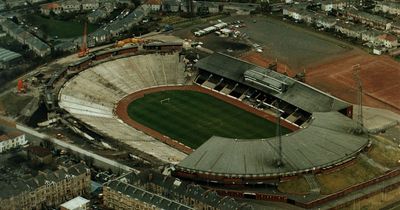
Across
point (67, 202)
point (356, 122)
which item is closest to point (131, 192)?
point (67, 202)

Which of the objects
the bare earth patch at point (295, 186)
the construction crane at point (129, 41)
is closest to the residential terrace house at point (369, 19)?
the construction crane at point (129, 41)

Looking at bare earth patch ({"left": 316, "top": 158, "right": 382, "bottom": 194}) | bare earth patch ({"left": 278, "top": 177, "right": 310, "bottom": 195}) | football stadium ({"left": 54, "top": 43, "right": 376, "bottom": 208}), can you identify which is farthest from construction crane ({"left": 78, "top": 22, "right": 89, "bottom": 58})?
bare earth patch ({"left": 316, "top": 158, "right": 382, "bottom": 194})

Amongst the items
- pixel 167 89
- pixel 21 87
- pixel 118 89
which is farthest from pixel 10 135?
pixel 167 89

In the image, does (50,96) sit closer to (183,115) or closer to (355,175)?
(183,115)

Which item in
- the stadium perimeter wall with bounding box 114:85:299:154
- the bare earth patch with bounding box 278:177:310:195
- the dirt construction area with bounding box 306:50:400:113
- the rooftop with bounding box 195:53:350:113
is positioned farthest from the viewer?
the dirt construction area with bounding box 306:50:400:113

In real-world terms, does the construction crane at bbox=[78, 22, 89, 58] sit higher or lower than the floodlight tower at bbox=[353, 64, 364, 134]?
higher

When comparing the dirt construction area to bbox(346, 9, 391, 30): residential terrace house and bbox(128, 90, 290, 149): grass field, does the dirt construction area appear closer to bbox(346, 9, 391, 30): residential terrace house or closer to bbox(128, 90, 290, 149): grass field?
bbox(128, 90, 290, 149): grass field

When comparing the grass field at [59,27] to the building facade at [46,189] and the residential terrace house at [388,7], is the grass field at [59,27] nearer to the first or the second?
the residential terrace house at [388,7]
